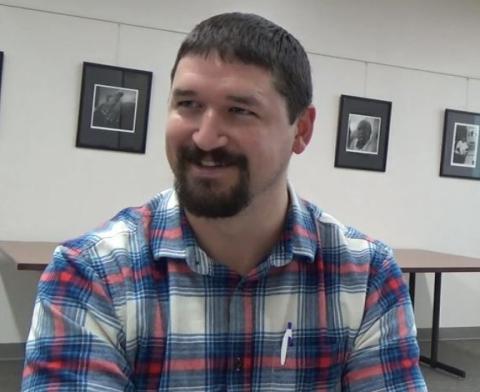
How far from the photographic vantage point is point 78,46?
3.37 meters

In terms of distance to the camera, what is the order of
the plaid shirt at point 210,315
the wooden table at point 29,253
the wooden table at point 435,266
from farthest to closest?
the wooden table at point 435,266 < the wooden table at point 29,253 < the plaid shirt at point 210,315

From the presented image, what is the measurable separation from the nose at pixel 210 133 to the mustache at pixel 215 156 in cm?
1

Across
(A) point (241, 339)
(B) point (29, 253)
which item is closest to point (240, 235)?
(A) point (241, 339)

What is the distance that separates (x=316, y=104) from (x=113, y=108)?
1.41 m

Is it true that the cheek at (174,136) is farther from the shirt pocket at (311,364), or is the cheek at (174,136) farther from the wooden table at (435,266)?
the wooden table at (435,266)

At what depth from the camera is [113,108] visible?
11.3 feet

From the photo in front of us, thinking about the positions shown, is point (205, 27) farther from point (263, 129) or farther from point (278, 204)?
point (278, 204)

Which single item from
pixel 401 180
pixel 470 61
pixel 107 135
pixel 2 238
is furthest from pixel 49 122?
pixel 470 61

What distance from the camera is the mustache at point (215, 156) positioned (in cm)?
94

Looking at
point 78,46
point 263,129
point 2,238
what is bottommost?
point 2,238

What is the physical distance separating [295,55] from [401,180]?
3.43m

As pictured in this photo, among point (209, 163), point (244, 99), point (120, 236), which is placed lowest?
point (120, 236)

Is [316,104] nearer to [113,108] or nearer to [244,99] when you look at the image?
[113,108]

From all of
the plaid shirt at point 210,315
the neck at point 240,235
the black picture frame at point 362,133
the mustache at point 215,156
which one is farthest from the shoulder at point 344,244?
the black picture frame at point 362,133
